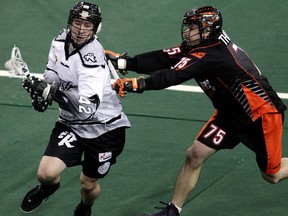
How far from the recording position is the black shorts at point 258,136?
9.45 metres

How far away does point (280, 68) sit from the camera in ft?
41.8

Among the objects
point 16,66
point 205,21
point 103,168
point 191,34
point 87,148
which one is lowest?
point 103,168

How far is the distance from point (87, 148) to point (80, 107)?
61 cm

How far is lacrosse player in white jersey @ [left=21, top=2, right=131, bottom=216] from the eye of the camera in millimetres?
8891

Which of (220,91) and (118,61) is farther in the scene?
(118,61)

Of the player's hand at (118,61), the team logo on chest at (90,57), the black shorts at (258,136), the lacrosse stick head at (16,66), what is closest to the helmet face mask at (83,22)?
the team logo on chest at (90,57)

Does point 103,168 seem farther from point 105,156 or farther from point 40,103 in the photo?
point 40,103

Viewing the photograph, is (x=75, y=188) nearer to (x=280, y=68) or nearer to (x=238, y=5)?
(x=280, y=68)

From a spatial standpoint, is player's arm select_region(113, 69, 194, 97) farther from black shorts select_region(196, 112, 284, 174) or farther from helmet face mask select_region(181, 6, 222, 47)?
black shorts select_region(196, 112, 284, 174)

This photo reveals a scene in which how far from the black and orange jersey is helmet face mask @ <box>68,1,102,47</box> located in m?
0.71

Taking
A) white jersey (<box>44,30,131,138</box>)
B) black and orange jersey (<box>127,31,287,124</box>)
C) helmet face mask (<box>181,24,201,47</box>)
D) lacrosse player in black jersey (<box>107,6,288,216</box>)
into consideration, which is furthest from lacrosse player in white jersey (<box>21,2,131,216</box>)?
helmet face mask (<box>181,24,201,47</box>)

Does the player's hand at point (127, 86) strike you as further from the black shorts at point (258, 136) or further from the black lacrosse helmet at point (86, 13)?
the black shorts at point (258, 136)

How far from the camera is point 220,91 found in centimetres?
934

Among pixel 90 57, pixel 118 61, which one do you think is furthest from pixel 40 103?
pixel 118 61
